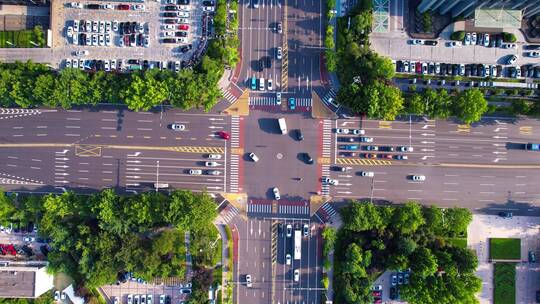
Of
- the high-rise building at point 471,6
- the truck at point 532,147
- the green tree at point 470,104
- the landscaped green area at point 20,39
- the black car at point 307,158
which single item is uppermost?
the high-rise building at point 471,6

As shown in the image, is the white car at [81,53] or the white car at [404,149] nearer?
the white car at [81,53]

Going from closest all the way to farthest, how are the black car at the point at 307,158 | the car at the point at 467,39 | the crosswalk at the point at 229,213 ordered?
the car at the point at 467,39
the black car at the point at 307,158
the crosswalk at the point at 229,213

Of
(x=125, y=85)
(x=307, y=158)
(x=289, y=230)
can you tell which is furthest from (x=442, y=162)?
(x=125, y=85)

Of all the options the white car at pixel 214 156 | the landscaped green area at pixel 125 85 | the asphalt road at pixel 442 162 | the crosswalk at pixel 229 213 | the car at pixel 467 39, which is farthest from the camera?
the crosswalk at pixel 229 213

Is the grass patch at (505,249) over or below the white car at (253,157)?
below

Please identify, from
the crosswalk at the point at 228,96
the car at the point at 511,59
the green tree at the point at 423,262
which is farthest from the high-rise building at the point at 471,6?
the green tree at the point at 423,262

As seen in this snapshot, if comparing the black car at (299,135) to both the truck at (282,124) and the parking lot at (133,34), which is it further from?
the parking lot at (133,34)

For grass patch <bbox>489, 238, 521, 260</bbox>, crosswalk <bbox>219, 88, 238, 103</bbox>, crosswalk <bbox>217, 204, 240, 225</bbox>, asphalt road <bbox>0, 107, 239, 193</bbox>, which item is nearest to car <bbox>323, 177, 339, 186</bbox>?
asphalt road <bbox>0, 107, 239, 193</bbox>
